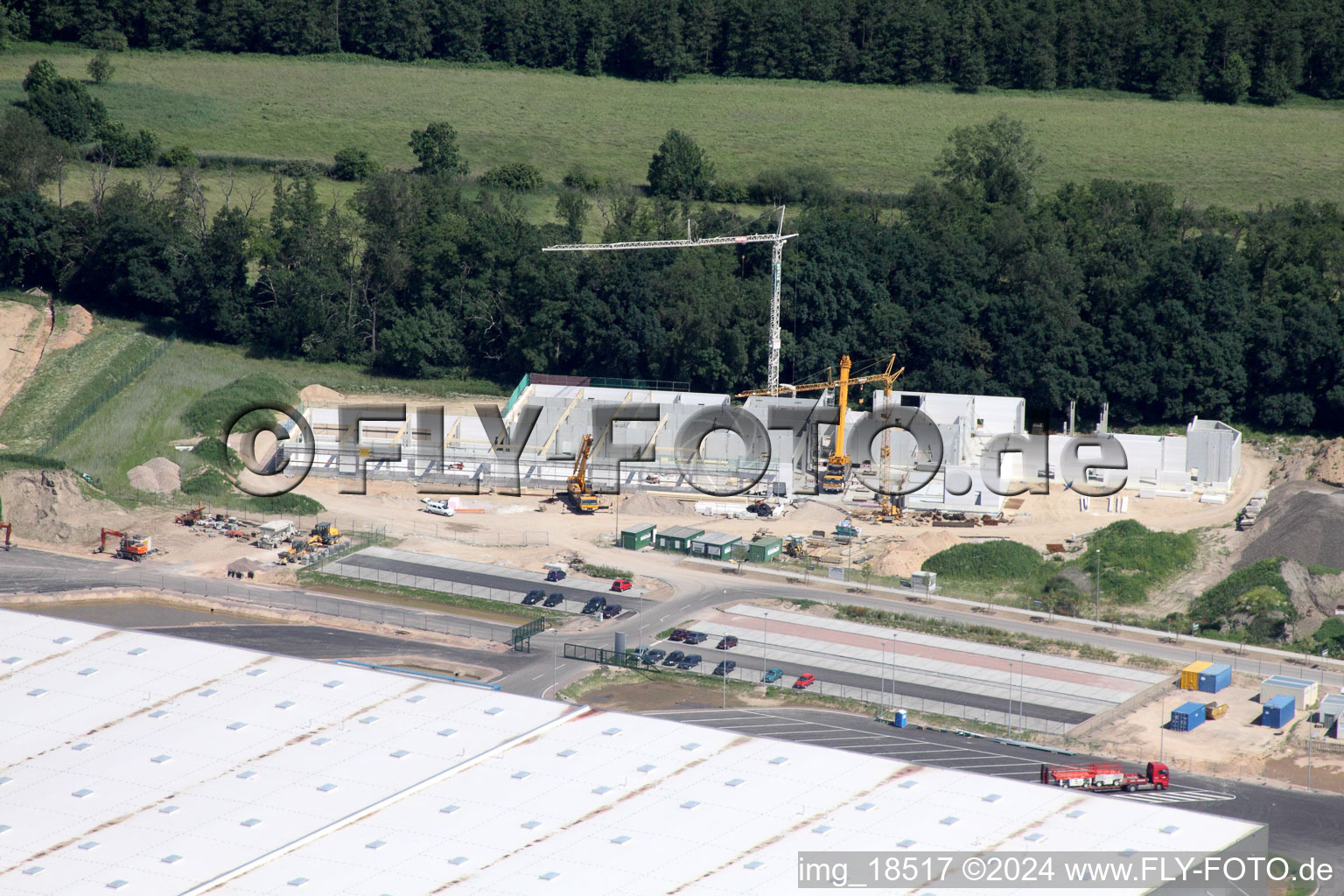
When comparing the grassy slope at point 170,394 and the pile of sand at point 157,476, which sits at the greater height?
the grassy slope at point 170,394

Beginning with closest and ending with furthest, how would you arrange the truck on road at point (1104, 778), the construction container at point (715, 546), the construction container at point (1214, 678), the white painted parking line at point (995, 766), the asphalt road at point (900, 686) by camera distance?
the truck on road at point (1104, 778)
the white painted parking line at point (995, 766)
the asphalt road at point (900, 686)
the construction container at point (1214, 678)
the construction container at point (715, 546)

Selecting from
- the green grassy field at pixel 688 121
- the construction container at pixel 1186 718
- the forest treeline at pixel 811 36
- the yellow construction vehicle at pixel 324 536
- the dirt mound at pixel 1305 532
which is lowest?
the construction container at pixel 1186 718

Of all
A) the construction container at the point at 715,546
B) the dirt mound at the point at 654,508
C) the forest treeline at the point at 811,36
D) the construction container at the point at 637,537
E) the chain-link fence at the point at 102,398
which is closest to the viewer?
the construction container at the point at 715,546

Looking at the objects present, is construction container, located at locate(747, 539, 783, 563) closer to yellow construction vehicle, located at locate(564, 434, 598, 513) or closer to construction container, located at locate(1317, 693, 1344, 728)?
yellow construction vehicle, located at locate(564, 434, 598, 513)

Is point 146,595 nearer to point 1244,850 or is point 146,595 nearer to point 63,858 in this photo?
point 63,858

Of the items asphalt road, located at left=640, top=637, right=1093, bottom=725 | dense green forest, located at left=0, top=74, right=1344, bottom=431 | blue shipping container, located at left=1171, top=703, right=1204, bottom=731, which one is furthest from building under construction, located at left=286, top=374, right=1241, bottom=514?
blue shipping container, located at left=1171, top=703, right=1204, bottom=731

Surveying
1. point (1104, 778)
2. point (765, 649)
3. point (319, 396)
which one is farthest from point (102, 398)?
point (1104, 778)

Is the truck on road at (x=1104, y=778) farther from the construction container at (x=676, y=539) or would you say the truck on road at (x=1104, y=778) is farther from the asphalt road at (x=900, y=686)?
the construction container at (x=676, y=539)

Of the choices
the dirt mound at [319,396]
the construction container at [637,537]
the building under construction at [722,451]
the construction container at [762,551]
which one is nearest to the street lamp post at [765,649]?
the construction container at [762,551]
